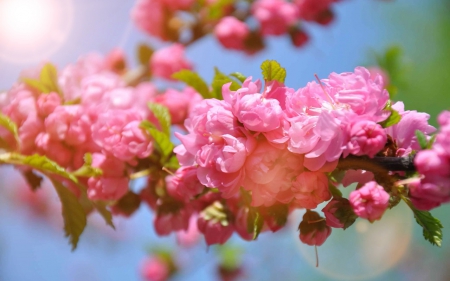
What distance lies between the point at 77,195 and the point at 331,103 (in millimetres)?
578

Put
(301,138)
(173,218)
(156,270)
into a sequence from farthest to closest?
(156,270) → (173,218) → (301,138)

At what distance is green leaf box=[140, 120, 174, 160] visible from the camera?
0.80 meters

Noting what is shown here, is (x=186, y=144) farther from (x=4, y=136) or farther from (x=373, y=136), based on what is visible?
(x=4, y=136)

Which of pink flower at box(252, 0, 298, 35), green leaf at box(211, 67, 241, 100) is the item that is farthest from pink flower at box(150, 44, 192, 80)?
green leaf at box(211, 67, 241, 100)

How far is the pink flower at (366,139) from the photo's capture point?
540mm

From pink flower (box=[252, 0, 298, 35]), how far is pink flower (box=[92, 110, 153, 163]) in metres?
0.90

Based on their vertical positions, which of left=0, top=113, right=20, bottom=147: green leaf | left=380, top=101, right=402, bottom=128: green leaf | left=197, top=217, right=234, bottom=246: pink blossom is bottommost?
left=197, top=217, right=234, bottom=246: pink blossom

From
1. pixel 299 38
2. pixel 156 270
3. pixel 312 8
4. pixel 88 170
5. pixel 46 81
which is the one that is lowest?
pixel 156 270

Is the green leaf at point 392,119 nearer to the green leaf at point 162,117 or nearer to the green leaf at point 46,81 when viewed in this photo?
the green leaf at point 162,117

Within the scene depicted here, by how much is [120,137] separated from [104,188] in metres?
0.10

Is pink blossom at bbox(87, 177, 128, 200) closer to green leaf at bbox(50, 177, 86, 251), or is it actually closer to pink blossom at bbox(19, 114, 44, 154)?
green leaf at bbox(50, 177, 86, 251)

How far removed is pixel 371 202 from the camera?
0.55 m

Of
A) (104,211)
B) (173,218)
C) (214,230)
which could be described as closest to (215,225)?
(214,230)

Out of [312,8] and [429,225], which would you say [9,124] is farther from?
[312,8]
